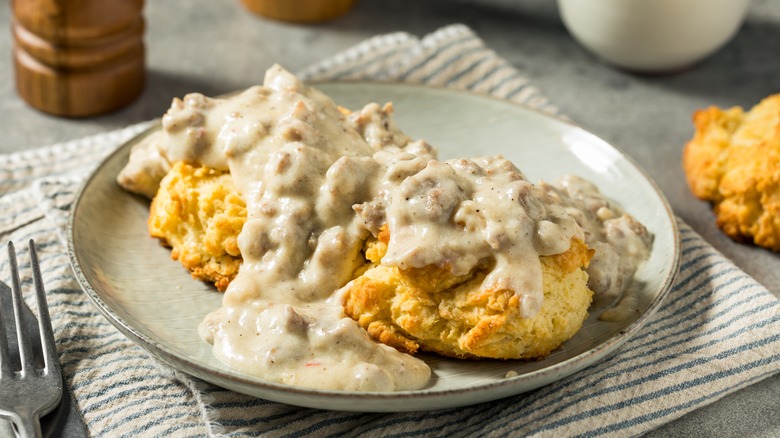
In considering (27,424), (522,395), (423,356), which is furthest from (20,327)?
(522,395)

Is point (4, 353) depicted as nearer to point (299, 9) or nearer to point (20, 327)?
point (20, 327)

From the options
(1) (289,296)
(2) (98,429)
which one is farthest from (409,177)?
(2) (98,429)

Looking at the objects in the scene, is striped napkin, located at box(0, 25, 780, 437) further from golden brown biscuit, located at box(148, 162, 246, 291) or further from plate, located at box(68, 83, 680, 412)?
golden brown biscuit, located at box(148, 162, 246, 291)

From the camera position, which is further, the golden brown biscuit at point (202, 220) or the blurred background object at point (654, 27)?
the blurred background object at point (654, 27)

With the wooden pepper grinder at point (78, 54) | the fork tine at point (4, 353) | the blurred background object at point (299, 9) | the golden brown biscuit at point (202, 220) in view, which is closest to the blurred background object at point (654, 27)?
the blurred background object at point (299, 9)

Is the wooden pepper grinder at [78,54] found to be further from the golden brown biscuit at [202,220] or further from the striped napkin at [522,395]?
the golden brown biscuit at [202,220]

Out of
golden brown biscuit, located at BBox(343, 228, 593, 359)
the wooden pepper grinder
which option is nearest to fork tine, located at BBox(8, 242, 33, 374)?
golden brown biscuit, located at BBox(343, 228, 593, 359)
